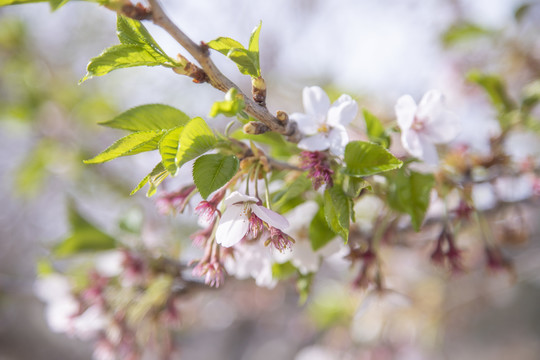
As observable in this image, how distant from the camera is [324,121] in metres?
0.71

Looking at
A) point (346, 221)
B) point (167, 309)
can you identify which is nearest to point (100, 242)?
point (167, 309)

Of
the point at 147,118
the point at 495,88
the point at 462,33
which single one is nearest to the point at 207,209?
the point at 147,118

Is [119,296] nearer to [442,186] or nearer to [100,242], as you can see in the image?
[100,242]

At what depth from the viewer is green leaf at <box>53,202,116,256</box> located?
3.48ft

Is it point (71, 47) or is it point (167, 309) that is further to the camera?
point (71, 47)

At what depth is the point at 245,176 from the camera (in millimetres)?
711

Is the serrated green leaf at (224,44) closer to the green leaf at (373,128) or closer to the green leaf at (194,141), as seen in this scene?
the green leaf at (194,141)

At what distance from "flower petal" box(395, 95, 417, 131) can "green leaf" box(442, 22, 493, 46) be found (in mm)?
993

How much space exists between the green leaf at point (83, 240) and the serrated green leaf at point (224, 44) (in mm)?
747

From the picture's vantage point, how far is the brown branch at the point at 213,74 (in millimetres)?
503

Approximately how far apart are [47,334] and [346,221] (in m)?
4.43

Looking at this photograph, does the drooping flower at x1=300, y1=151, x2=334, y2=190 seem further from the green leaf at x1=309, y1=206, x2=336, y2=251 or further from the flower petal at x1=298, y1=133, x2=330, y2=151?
the green leaf at x1=309, y1=206, x2=336, y2=251

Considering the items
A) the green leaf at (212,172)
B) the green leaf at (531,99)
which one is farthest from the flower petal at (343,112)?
the green leaf at (531,99)

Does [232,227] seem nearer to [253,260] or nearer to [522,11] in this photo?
[253,260]
